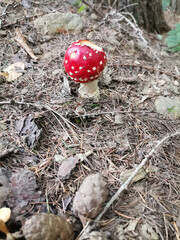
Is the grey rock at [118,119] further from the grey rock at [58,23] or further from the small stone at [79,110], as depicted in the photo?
the grey rock at [58,23]

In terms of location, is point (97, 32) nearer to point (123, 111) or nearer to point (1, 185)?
point (123, 111)

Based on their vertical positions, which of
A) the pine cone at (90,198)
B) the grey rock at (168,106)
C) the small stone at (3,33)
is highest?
the small stone at (3,33)

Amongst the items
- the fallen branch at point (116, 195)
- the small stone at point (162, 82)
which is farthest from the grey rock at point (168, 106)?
the fallen branch at point (116, 195)

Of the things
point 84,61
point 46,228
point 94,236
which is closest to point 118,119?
point 84,61

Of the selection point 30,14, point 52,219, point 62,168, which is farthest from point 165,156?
point 30,14

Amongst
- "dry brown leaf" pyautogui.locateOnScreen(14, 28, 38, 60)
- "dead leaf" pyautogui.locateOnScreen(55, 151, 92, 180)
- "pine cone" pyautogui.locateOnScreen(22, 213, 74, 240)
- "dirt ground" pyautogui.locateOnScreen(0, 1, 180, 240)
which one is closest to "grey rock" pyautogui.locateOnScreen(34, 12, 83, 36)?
"dirt ground" pyautogui.locateOnScreen(0, 1, 180, 240)
